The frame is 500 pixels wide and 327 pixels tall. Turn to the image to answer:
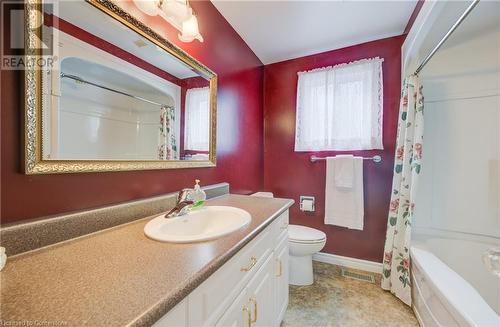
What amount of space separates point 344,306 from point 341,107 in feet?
5.65

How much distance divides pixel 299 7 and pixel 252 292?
194 centimetres

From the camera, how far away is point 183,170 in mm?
1310

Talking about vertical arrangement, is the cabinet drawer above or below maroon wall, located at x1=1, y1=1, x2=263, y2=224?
below

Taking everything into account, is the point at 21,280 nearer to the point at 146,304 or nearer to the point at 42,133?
the point at 146,304

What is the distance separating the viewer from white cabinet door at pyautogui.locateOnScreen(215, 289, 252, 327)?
68 cm

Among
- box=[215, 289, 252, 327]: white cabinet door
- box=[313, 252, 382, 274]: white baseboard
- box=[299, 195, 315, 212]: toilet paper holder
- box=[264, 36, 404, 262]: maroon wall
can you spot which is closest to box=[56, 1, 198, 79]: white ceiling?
box=[215, 289, 252, 327]: white cabinet door

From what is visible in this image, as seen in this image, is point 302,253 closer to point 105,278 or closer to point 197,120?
point 197,120

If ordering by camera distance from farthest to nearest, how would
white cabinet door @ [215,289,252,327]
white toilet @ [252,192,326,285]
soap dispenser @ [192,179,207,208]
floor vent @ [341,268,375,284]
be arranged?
floor vent @ [341,268,375,284] < white toilet @ [252,192,326,285] < soap dispenser @ [192,179,207,208] < white cabinet door @ [215,289,252,327]

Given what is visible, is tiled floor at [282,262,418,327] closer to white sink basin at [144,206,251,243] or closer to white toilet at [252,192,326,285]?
white toilet at [252,192,326,285]

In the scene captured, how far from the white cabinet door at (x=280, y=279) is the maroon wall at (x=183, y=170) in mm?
698

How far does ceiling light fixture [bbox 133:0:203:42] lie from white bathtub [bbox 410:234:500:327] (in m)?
1.96

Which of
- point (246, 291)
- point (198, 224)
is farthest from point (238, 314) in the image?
point (198, 224)

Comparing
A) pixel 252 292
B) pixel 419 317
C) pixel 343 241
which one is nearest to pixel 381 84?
pixel 343 241

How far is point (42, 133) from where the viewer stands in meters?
0.68
